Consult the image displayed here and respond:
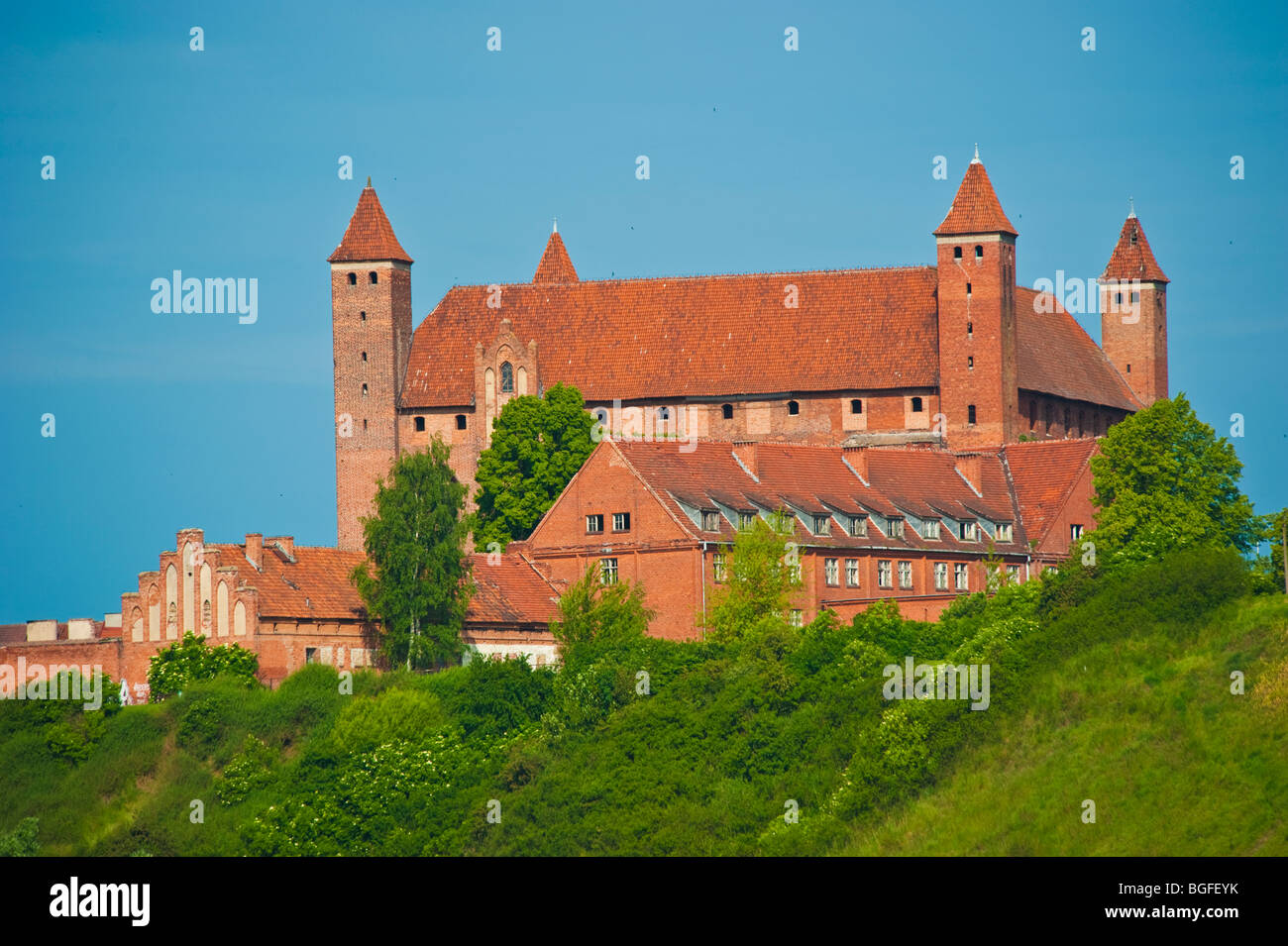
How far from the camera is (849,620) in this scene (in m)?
70.8

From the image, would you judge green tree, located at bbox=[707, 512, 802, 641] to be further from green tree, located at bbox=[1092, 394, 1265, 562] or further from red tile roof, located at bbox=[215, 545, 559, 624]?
green tree, located at bbox=[1092, 394, 1265, 562]

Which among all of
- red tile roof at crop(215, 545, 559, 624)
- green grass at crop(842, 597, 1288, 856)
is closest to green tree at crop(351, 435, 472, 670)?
red tile roof at crop(215, 545, 559, 624)

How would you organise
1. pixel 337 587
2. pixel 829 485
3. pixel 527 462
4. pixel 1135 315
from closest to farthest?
pixel 337 587, pixel 829 485, pixel 527 462, pixel 1135 315

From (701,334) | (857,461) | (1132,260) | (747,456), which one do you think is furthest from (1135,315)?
(747,456)

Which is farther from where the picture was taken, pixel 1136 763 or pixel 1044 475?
pixel 1044 475

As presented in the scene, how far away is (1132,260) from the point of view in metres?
97.4

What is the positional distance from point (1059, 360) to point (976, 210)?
25.3ft

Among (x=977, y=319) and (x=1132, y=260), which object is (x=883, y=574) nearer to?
(x=977, y=319)

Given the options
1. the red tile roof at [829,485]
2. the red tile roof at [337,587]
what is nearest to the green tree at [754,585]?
the red tile roof at [829,485]

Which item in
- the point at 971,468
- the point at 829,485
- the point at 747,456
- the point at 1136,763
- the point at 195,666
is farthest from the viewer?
the point at 971,468

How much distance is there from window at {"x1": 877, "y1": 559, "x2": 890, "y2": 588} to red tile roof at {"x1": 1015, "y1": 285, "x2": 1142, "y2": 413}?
1519cm

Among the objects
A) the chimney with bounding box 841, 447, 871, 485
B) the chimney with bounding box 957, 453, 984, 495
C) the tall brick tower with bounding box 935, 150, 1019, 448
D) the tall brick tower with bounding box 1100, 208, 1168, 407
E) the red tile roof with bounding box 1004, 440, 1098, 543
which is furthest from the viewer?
the tall brick tower with bounding box 1100, 208, 1168, 407

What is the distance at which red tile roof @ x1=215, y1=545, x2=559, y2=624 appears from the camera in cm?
6800

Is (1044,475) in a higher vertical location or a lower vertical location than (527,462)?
lower
